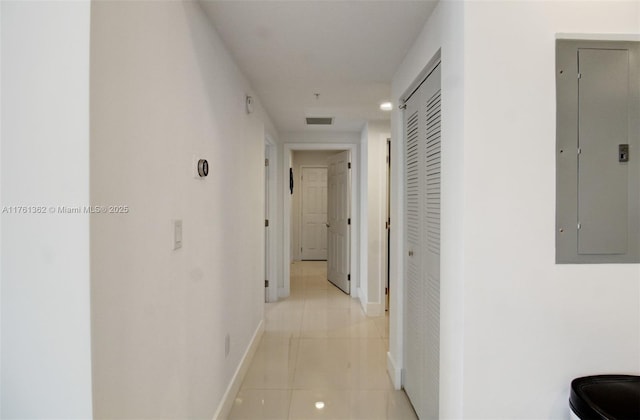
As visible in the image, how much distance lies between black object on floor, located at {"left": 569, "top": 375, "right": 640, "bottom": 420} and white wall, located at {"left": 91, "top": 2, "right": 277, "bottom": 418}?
1512 mm

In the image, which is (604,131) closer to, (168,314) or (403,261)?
(403,261)

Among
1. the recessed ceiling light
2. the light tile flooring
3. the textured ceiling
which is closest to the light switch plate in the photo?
the textured ceiling

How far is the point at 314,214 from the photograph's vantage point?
7.66m

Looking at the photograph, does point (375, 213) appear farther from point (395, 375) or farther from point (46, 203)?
point (46, 203)

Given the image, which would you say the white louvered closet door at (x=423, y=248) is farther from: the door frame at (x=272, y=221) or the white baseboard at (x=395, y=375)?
the door frame at (x=272, y=221)

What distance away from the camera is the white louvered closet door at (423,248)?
1757mm

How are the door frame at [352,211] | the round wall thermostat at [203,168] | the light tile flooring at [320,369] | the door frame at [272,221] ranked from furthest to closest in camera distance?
the door frame at [352,211] → the door frame at [272,221] → the light tile flooring at [320,369] → the round wall thermostat at [203,168]

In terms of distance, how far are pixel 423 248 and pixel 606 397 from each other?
37.3 inches

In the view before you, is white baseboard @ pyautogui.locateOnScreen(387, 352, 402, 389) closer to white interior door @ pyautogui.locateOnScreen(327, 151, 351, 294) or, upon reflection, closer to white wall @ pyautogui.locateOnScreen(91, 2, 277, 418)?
white wall @ pyautogui.locateOnScreen(91, 2, 277, 418)

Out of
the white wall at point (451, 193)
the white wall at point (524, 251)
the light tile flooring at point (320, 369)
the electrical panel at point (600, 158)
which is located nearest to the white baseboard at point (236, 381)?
the light tile flooring at point (320, 369)

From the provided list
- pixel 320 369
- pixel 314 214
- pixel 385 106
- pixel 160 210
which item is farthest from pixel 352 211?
pixel 160 210

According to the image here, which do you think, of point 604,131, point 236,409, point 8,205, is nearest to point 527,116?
point 604,131

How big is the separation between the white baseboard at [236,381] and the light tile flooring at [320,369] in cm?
5

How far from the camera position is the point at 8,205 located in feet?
2.94
